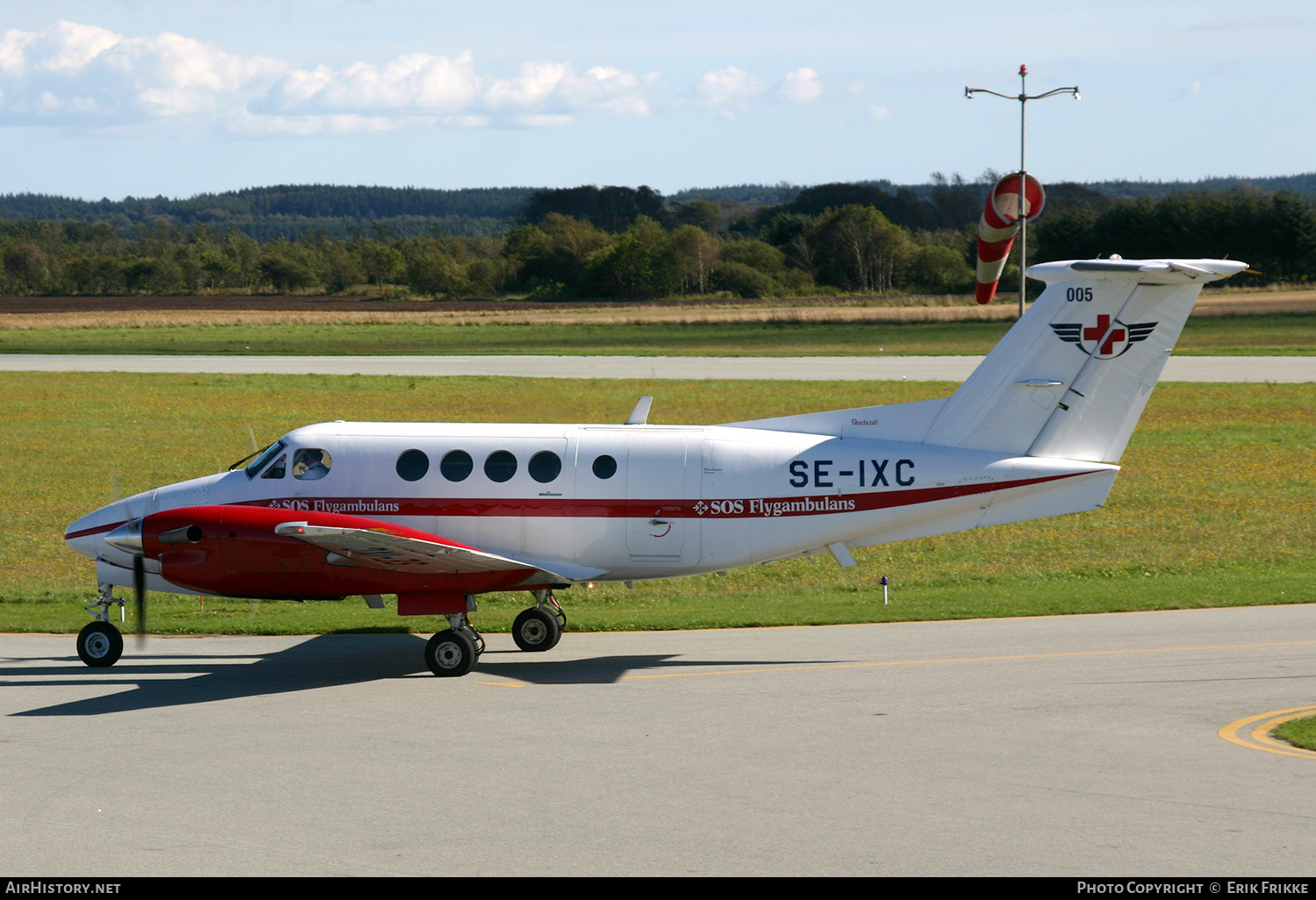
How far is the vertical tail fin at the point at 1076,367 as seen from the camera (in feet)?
46.0

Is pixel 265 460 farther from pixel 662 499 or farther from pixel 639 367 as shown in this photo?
pixel 639 367

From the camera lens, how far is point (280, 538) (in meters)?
13.6

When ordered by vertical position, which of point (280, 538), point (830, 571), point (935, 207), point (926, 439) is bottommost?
point (830, 571)

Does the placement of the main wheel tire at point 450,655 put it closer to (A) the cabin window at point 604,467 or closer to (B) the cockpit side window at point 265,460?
(A) the cabin window at point 604,467

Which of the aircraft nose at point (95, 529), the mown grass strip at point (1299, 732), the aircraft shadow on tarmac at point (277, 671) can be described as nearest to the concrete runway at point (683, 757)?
the aircraft shadow on tarmac at point (277, 671)

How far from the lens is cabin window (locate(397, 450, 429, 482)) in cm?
1475

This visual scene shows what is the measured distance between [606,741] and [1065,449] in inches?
267

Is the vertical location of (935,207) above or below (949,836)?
above

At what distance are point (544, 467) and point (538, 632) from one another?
7.28ft

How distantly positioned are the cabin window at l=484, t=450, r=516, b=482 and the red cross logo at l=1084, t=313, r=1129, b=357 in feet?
22.8

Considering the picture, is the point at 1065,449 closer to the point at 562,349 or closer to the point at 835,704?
the point at 835,704

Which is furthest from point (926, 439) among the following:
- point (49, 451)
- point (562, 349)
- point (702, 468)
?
point (562, 349)

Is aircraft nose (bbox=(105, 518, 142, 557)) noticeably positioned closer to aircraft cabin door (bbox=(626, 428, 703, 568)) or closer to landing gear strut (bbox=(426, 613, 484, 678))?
landing gear strut (bbox=(426, 613, 484, 678))

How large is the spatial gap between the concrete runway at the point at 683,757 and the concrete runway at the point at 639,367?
117 feet
